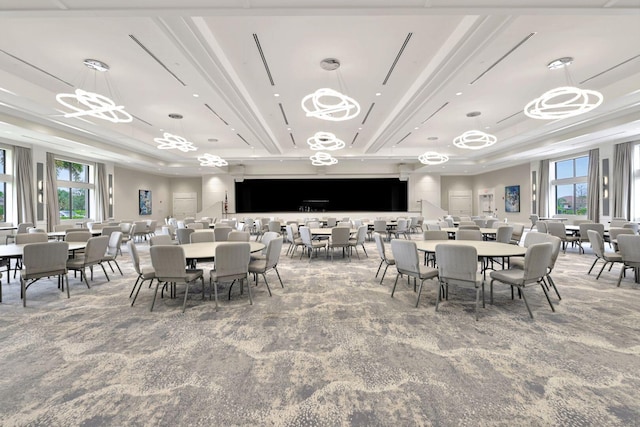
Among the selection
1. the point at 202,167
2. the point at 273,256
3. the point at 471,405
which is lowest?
the point at 471,405

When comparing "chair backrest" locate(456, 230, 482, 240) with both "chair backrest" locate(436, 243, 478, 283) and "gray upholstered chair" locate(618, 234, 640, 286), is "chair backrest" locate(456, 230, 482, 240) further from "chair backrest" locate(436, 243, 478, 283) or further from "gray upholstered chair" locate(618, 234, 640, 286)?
"chair backrest" locate(436, 243, 478, 283)

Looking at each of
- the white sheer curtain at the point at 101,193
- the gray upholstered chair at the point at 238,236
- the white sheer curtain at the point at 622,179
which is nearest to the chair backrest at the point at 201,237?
the gray upholstered chair at the point at 238,236

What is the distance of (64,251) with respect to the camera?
4.51 meters

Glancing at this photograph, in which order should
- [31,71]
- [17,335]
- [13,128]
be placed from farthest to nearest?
[13,128] < [31,71] < [17,335]

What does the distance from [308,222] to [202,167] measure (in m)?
9.25

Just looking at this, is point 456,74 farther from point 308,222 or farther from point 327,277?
point 308,222

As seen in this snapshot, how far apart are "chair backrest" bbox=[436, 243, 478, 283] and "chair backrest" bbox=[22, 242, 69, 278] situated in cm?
540

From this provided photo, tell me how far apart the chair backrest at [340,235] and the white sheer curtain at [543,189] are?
41.0 feet

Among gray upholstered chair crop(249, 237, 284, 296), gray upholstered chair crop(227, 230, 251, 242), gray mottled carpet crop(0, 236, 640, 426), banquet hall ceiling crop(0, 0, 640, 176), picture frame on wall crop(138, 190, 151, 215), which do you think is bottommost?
gray mottled carpet crop(0, 236, 640, 426)

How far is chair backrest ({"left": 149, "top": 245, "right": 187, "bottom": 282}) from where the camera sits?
12.6 feet

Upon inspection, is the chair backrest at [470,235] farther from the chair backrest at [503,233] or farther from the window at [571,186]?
the window at [571,186]

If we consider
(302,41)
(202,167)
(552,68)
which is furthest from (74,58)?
(202,167)

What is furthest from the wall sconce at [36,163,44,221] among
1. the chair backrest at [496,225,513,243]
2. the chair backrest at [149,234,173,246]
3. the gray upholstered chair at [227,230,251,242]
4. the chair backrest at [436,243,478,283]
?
the chair backrest at [496,225,513,243]

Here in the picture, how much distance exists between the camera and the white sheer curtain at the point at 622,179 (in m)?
10.6
